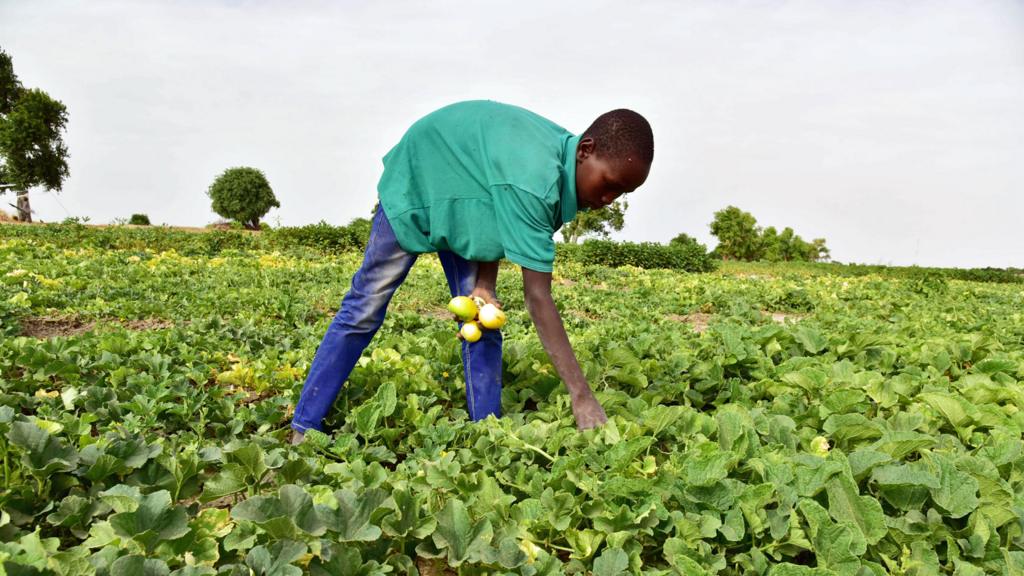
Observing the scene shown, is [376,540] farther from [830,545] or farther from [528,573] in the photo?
[830,545]

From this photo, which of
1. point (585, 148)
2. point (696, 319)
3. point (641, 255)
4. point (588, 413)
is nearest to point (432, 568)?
point (588, 413)

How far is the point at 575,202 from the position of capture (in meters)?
2.68

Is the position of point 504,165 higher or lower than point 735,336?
higher

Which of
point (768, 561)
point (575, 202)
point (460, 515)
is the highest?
point (575, 202)

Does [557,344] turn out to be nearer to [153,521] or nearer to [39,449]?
[153,521]

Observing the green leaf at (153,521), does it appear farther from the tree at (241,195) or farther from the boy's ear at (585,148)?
the tree at (241,195)

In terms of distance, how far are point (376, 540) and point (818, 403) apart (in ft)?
7.46

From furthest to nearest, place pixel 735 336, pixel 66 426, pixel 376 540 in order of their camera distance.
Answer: pixel 735 336 → pixel 66 426 → pixel 376 540

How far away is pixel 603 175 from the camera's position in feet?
8.33

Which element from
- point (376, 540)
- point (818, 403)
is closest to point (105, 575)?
point (376, 540)

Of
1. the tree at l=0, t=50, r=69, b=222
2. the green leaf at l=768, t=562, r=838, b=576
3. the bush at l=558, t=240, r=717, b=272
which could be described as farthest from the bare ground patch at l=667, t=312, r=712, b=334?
the tree at l=0, t=50, r=69, b=222

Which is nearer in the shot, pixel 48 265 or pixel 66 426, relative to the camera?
pixel 66 426

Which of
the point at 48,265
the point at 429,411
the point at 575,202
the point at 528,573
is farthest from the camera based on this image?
the point at 48,265

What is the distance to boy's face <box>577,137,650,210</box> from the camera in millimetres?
2500
